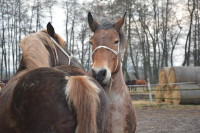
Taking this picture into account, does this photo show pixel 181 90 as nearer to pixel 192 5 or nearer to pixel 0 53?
pixel 192 5

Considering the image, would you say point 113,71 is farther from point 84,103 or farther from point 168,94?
point 168,94

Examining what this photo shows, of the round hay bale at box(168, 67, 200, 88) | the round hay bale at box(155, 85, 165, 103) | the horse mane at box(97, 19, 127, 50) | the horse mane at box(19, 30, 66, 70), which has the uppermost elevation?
the horse mane at box(97, 19, 127, 50)

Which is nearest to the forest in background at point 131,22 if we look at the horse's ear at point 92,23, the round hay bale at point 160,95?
the round hay bale at point 160,95

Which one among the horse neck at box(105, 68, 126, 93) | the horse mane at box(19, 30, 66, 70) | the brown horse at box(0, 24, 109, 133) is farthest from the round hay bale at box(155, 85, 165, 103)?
the brown horse at box(0, 24, 109, 133)

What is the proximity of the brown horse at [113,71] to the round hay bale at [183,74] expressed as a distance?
939cm

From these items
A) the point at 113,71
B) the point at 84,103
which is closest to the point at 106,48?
the point at 113,71

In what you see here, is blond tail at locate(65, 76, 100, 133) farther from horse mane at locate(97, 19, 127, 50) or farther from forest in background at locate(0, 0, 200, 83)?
forest in background at locate(0, 0, 200, 83)

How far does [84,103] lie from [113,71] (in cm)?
159

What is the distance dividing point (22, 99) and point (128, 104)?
5.71 ft

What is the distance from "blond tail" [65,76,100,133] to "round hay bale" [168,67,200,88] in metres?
11.0

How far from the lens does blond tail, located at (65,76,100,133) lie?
5.10 feet

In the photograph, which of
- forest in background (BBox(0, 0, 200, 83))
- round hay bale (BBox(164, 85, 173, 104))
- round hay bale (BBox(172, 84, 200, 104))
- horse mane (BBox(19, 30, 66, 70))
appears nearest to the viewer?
horse mane (BBox(19, 30, 66, 70))

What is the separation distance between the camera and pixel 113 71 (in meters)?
3.12

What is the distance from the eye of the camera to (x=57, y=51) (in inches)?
139
